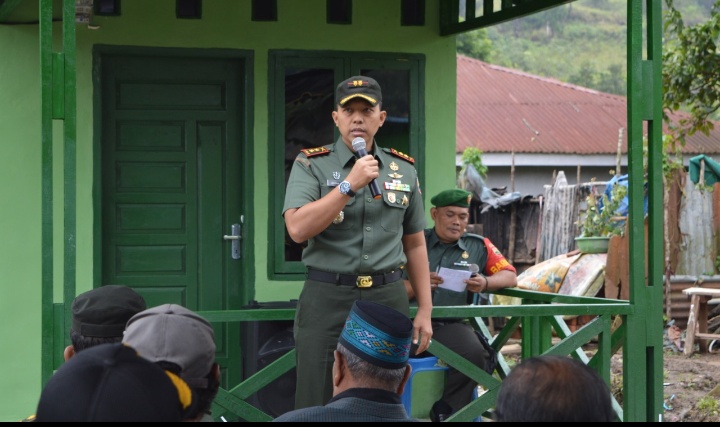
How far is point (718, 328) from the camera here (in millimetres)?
12414

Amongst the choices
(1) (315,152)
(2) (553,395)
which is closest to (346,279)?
(1) (315,152)

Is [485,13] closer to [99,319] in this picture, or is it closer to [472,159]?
[99,319]

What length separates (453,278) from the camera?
6.11 meters

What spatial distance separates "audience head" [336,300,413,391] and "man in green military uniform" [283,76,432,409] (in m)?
1.16

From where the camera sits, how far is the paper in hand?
6.11 metres

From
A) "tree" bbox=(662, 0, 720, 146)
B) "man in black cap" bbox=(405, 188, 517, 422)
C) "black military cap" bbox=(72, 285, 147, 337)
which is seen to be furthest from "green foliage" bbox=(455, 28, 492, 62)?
"black military cap" bbox=(72, 285, 147, 337)

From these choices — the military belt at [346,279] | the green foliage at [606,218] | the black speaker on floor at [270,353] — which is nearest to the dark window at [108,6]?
the black speaker on floor at [270,353]

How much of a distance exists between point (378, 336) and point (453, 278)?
2921 mm

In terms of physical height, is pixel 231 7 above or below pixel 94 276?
above

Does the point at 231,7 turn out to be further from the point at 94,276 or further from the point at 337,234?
the point at 337,234

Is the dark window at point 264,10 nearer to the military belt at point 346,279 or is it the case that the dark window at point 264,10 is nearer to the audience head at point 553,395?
the military belt at point 346,279

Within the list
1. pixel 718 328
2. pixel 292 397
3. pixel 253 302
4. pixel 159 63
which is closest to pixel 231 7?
pixel 159 63

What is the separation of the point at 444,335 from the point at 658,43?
6.63 feet

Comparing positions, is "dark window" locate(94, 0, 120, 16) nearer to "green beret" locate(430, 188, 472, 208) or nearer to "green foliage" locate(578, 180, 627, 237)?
"green beret" locate(430, 188, 472, 208)
